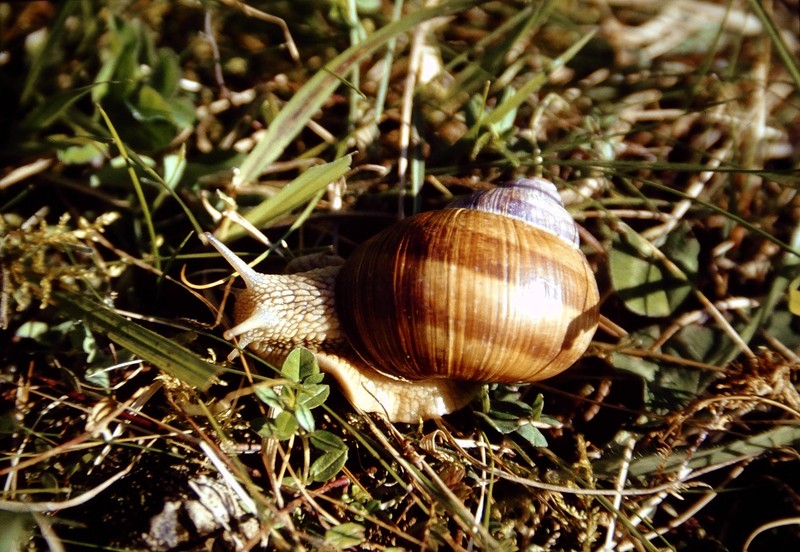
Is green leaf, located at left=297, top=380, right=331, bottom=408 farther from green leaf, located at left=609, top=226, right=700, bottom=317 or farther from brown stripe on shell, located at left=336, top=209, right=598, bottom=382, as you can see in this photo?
green leaf, located at left=609, top=226, right=700, bottom=317

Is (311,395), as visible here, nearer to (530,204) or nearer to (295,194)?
(295,194)

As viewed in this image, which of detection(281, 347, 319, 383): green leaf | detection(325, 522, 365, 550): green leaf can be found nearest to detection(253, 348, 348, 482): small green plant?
detection(281, 347, 319, 383): green leaf

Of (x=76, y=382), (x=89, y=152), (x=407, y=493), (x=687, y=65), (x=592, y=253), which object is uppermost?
(x=687, y=65)

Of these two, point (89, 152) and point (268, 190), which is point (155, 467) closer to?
point (268, 190)

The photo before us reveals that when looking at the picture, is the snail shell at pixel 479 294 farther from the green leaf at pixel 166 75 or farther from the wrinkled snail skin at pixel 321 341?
the green leaf at pixel 166 75

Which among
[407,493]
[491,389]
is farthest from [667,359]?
[407,493]

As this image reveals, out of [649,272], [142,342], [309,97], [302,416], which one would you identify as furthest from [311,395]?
[649,272]
